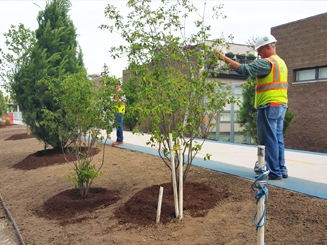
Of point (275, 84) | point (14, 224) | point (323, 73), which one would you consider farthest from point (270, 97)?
point (323, 73)

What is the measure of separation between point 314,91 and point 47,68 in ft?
37.8

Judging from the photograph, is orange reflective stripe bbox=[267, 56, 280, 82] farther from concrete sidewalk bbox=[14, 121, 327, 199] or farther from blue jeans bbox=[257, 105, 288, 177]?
concrete sidewalk bbox=[14, 121, 327, 199]

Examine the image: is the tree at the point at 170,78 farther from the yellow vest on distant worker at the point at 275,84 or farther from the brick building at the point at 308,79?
the brick building at the point at 308,79

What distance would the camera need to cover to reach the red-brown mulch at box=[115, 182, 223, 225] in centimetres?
385

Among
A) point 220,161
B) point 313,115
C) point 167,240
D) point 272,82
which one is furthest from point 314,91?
point 167,240

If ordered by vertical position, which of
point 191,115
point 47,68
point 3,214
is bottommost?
point 3,214

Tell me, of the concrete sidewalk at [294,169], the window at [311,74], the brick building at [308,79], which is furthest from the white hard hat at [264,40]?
the window at [311,74]

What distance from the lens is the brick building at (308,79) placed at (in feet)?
46.3

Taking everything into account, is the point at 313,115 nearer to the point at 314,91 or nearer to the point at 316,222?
the point at 314,91

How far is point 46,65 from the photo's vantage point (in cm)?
835

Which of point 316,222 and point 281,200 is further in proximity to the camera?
point 281,200

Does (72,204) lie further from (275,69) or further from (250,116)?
(250,116)

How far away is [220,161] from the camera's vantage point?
6426 millimetres

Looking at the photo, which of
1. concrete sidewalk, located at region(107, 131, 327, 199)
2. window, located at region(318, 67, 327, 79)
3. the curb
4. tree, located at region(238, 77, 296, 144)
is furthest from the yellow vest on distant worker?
window, located at region(318, 67, 327, 79)
